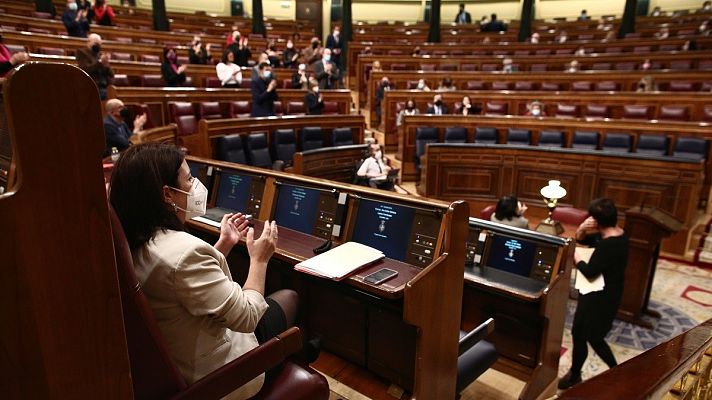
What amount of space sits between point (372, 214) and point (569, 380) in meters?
1.71

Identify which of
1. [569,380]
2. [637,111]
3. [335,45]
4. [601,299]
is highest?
[335,45]

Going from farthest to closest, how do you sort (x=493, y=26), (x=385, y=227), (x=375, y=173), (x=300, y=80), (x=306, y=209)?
(x=493, y=26), (x=300, y=80), (x=375, y=173), (x=306, y=209), (x=385, y=227)

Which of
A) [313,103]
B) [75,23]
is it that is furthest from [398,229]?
[75,23]

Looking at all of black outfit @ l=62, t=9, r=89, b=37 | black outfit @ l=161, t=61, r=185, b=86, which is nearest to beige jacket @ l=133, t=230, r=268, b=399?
black outfit @ l=161, t=61, r=185, b=86

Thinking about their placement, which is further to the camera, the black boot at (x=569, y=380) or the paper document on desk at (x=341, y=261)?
the black boot at (x=569, y=380)

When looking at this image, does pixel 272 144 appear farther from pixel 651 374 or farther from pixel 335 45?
pixel 651 374

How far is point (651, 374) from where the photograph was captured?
0.65 metres

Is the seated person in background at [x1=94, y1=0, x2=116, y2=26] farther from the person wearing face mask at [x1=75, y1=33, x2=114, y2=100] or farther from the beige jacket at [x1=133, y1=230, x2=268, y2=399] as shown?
the beige jacket at [x1=133, y1=230, x2=268, y2=399]

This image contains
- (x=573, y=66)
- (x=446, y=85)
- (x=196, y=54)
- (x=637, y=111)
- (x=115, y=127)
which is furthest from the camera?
(x=573, y=66)

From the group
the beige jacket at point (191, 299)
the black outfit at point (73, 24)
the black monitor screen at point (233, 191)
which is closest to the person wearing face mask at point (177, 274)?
the beige jacket at point (191, 299)

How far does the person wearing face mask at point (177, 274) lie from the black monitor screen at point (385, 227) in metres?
0.74

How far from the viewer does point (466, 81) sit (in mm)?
8195

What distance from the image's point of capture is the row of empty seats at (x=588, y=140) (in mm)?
5184

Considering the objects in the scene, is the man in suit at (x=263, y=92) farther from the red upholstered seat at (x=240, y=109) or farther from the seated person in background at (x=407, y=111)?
the seated person in background at (x=407, y=111)
